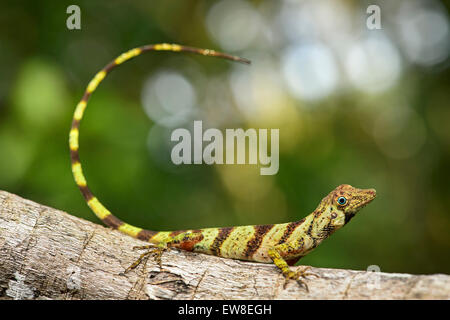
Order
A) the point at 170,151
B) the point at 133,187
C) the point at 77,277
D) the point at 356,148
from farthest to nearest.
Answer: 1. the point at 356,148
2. the point at 170,151
3. the point at 133,187
4. the point at 77,277

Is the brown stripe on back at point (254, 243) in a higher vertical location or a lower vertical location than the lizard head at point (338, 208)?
lower

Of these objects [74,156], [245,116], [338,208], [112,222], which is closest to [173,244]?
[112,222]

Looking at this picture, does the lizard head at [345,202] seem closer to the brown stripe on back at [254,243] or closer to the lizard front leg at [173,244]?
the brown stripe on back at [254,243]

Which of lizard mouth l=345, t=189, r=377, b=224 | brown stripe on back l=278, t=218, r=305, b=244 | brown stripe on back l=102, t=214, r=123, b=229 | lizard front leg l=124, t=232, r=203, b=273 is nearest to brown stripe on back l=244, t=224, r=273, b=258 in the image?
brown stripe on back l=278, t=218, r=305, b=244

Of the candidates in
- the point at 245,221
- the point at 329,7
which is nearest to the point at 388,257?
the point at 245,221

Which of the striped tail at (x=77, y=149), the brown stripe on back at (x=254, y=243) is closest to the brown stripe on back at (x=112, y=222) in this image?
the striped tail at (x=77, y=149)

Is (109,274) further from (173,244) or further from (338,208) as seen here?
(338,208)

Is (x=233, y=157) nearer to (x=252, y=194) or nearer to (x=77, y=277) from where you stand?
(x=252, y=194)
